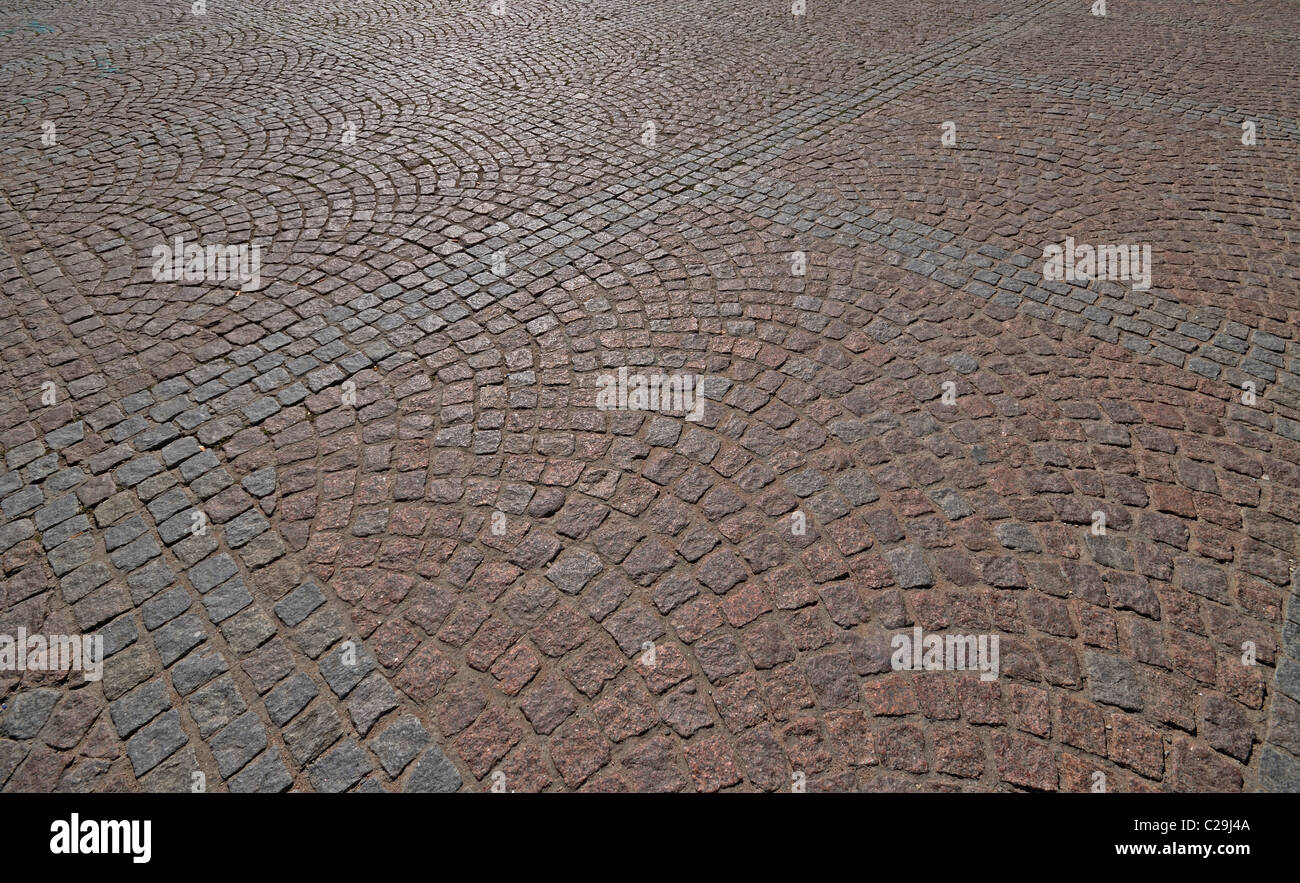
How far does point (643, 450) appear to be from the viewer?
4586 millimetres

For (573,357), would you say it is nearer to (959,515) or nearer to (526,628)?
(526,628)

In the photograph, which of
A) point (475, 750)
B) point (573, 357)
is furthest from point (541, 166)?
point (475, 750)

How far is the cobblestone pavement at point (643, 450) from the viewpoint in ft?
10.9

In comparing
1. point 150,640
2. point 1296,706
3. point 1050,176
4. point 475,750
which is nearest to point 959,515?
point 1296,706

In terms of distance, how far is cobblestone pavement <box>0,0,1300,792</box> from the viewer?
10.9 ft

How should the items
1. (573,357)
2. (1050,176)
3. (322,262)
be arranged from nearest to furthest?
(573,357)
(322,262)
(1050,176)

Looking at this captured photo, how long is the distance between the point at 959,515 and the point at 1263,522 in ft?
5.63
